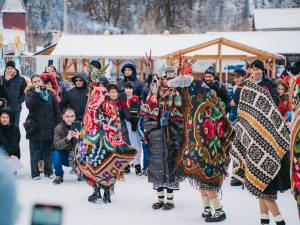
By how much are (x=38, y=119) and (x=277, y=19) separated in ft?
125

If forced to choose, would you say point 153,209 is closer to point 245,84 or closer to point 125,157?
point 125,157

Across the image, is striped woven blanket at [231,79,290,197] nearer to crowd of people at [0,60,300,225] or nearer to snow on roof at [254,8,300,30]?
crowd of people at [0,60,300,225]

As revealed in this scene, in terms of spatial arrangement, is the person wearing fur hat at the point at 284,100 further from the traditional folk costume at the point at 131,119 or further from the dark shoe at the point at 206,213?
the dark shoe at the point at 206,213

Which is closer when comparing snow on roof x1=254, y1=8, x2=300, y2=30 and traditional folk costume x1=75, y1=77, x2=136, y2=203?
traditional folk costume x1=75, y1=77, x2=136, y2=203

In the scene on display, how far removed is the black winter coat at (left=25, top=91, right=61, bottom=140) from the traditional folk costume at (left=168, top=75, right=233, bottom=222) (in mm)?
2918

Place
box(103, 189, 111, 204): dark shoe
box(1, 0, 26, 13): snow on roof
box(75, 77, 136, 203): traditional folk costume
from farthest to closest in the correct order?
box(1, 0, 26, 13): snow on roof
box(103, 189, 111, 204): dark shoe
box(75, 77, 136, 203): traditional folk costume

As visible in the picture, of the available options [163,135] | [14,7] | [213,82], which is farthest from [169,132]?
[14,7]

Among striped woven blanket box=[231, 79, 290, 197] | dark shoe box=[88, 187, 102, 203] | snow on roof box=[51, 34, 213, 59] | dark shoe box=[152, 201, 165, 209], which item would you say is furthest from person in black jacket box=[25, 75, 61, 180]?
snow on roof box=[51, 34, 213, 59]

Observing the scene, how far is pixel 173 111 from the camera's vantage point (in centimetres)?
614

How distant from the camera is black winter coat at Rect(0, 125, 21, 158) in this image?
7.59 m

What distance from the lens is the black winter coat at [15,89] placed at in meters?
9.04

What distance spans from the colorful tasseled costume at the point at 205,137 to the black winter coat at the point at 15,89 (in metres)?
Answer: 4.30

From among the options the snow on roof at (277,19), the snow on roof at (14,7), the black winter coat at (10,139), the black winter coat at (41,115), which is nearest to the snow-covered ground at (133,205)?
the black winter coat at (10,139)

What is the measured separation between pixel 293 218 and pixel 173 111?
67.2 inches
